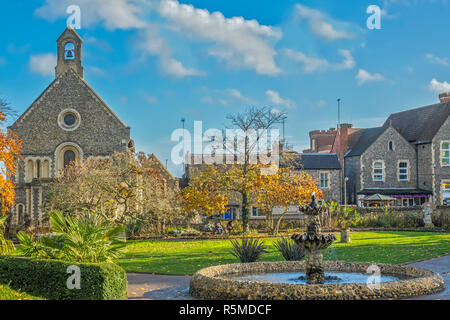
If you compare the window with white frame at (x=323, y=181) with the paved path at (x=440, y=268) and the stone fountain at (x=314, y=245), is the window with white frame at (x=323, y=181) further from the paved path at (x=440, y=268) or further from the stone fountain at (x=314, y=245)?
the stone fountain at (x=314, y=245)

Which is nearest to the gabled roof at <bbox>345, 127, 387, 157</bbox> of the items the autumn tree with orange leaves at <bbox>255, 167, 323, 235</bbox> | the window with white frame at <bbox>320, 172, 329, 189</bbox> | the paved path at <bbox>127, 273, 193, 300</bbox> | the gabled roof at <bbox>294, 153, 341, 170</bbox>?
the gabled roof at <bbox>294, 153, 341, 170</bbox>

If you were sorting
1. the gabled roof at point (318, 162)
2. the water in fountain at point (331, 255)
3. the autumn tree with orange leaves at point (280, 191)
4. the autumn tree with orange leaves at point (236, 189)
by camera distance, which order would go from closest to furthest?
1. the water in fountain at point (331, 255)
2. the autumn tree with orange leaves at point (236, 189)
3. the autumn tree with orange leaves at point (280, 191)
4. the gabled roof at point (318, 162)

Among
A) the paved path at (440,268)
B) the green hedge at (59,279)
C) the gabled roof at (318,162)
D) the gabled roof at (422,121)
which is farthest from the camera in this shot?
the gabled roof at (422,121)

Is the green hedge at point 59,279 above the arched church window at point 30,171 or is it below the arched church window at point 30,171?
below

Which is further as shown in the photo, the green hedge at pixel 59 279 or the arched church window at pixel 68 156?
the arched church window at pixel 68 156

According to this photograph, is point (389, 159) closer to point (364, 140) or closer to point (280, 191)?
point (364, 140)

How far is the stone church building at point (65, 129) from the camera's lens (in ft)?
146

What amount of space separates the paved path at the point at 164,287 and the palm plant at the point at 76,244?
1.20 metres

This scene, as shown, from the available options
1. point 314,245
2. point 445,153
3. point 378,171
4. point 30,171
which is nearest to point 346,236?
point 314,245

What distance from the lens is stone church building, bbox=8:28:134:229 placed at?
146 ft

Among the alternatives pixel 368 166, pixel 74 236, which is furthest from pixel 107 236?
pixel 368 166

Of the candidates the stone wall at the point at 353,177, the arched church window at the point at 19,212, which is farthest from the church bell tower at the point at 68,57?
the stone wall at the point at 353,177
